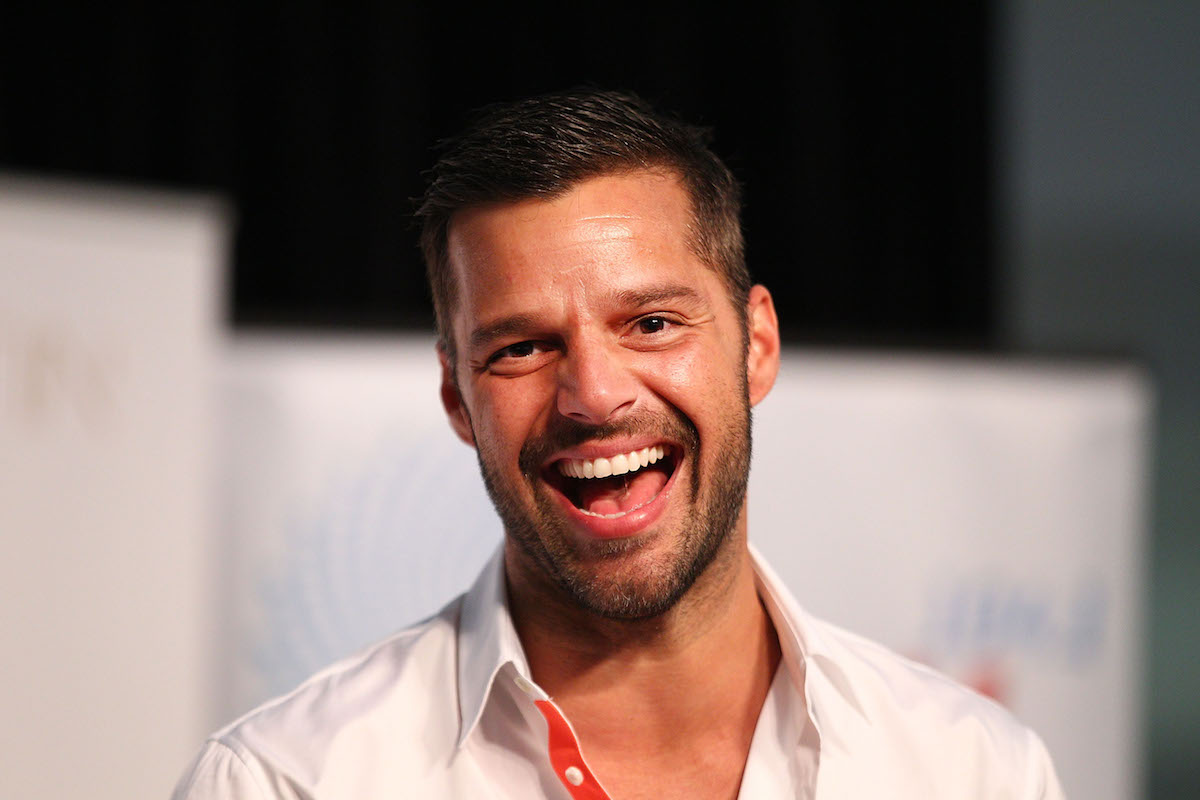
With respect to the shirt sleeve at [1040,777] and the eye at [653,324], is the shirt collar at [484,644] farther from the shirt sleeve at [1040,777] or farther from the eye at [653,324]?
the shirt sleeve at [1040,777]

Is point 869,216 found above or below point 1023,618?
above

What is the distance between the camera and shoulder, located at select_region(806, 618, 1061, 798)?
5.05ft

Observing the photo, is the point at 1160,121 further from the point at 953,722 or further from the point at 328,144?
the point at 953,722

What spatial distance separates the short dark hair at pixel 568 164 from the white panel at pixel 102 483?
1.04 m

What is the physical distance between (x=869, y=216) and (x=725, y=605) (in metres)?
2.45

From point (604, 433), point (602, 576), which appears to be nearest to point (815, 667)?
point (602, 576)

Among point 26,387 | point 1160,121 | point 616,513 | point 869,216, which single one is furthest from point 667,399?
point 1160,121

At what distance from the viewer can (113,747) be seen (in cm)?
238

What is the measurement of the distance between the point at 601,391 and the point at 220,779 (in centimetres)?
61

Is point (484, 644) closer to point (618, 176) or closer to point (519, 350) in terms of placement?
point (519, 350)

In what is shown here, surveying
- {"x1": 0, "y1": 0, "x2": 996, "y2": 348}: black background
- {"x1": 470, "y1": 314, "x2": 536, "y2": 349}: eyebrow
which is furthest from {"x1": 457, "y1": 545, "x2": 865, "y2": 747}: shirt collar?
{"x1": 0, "y1": 0, "x2": 996, "y2": 348}: black background

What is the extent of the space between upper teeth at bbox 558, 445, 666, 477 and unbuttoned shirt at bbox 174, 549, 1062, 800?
210 mm

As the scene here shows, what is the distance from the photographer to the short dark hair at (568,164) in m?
1.48

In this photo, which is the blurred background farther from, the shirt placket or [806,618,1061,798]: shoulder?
[806,618,1061,798]: shoulder
